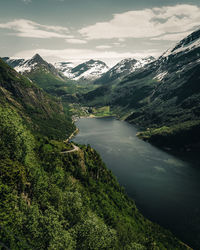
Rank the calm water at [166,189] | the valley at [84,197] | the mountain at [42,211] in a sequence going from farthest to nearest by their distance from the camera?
the calm water at [166,189] < the valley at [84,197] < the mountain at [42,211]

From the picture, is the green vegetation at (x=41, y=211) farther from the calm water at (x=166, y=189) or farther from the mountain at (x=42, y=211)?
the calm water at (x=166, y=189)

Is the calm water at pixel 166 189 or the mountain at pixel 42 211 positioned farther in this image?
the calm water at pixel 166 189

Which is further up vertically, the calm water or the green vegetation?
the green vegetation

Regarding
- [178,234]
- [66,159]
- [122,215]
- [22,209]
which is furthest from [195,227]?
[22,209]

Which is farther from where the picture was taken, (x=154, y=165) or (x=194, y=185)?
(x=154, y=165)

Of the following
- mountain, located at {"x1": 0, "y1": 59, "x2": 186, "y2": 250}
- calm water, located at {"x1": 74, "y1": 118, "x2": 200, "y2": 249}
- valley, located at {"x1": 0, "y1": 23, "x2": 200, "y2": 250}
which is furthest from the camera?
calm water, located at {"x1": 74, "y1": 118, "x2": 200, "y2": 249}

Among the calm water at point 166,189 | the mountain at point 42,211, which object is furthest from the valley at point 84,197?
the mountain at point 42,211

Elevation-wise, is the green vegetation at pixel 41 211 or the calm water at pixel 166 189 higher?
the green vegetation at pixel 41 211

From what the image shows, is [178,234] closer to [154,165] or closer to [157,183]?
[157,183]

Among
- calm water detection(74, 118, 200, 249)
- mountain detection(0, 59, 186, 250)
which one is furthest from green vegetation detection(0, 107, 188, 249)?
calm water detection(74, 118, 200, 249)

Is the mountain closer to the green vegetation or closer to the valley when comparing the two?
the green vegetation

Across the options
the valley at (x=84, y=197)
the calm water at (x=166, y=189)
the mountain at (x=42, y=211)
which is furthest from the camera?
the calm water at (x=166, y=189)
